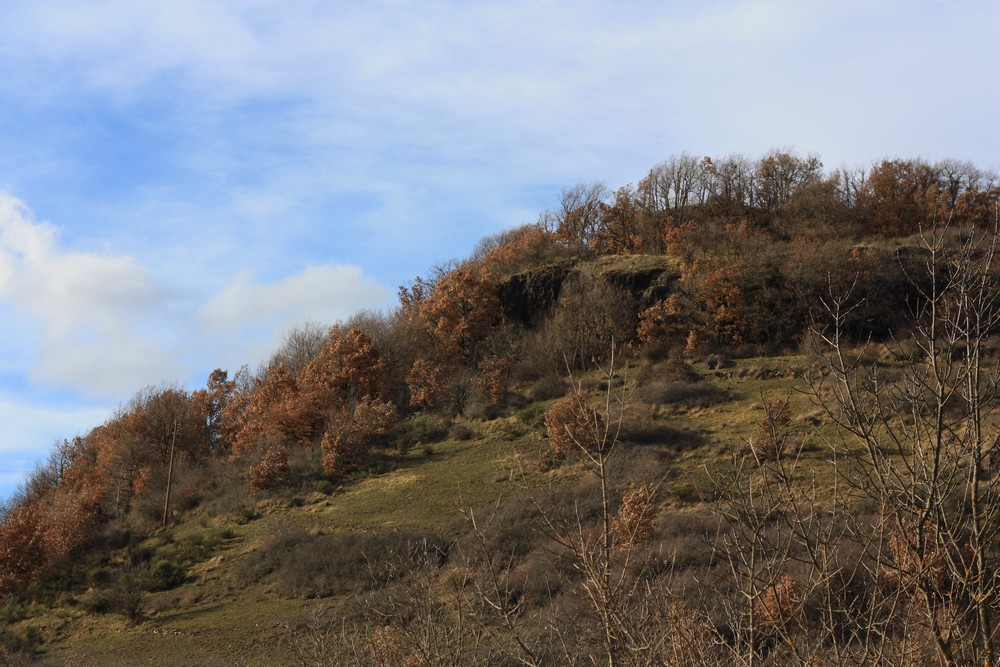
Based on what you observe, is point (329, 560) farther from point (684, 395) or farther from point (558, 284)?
point (558, 284)

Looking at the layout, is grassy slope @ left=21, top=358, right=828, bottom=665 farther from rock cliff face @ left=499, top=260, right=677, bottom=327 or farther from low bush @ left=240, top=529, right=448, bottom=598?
rock cliff face @ left=499, top=260, right=677, bottom=327

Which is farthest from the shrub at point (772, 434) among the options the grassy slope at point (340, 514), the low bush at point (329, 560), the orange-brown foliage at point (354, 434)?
the orange-brown foliage at point (354, 434)

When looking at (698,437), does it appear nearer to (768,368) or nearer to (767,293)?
(768,368)

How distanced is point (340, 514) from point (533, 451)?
816 centimetres

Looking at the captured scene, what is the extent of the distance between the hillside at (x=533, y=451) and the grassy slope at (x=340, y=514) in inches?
6.2

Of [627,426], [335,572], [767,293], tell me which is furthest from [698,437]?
[767,293]

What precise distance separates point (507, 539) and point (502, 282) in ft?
116

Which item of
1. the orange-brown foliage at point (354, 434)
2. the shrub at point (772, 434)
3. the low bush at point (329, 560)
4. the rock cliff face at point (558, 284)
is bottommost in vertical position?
the low bush at point (329, 560)

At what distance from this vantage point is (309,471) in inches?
1617

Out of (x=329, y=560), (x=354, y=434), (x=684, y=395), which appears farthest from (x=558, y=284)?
(x=329, y=560)

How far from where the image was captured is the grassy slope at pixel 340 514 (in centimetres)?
2350

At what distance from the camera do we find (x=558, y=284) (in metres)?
58.3

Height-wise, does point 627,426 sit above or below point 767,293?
below

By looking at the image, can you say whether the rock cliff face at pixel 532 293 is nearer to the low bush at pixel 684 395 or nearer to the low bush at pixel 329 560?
the low bush at pixel 684 395
